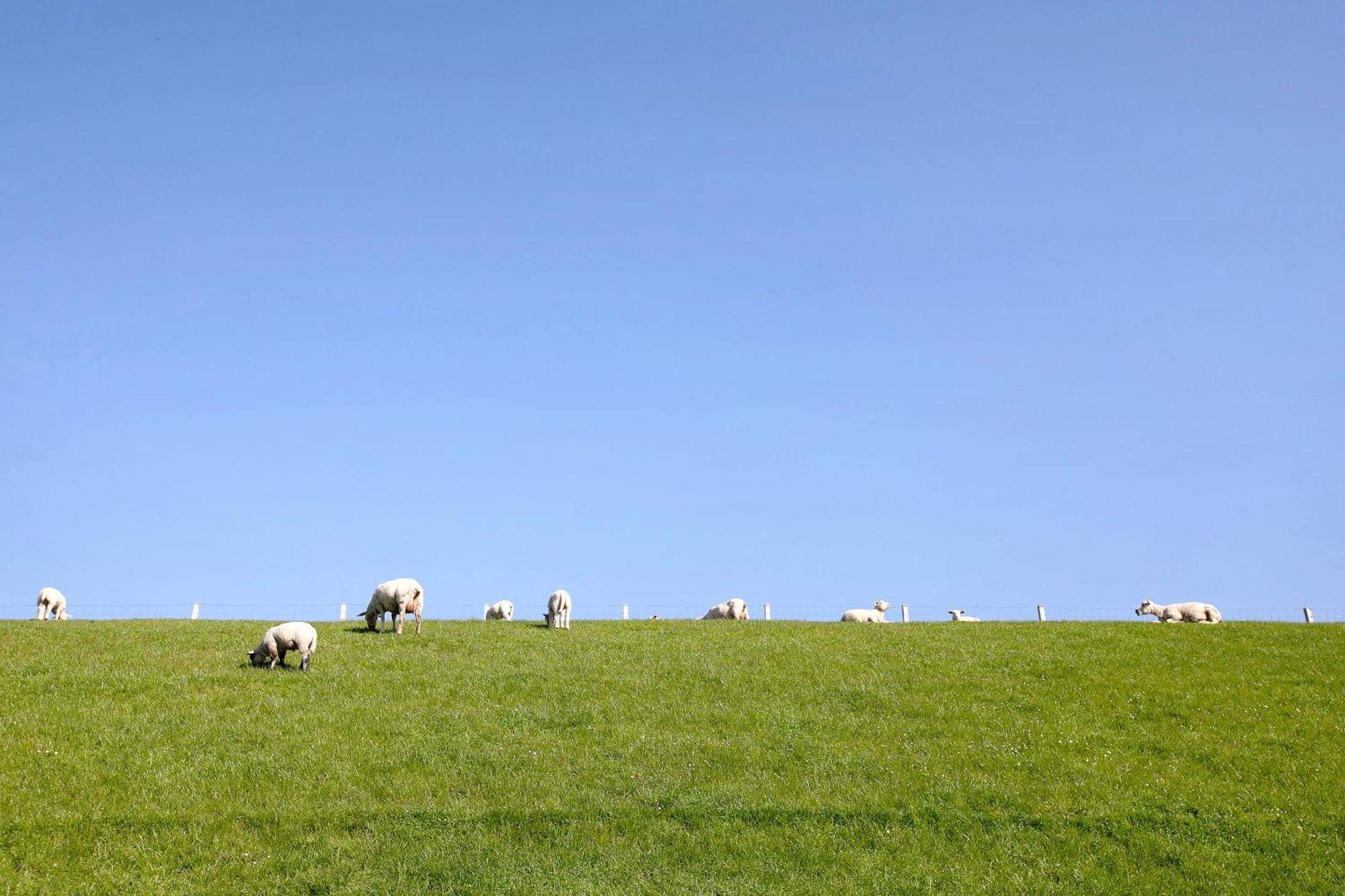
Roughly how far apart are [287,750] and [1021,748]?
17.2m

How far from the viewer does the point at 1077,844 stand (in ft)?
63.6

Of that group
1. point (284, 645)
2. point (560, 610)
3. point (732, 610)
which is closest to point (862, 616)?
point (732, 610)

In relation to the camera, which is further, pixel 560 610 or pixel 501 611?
pixel 501 611

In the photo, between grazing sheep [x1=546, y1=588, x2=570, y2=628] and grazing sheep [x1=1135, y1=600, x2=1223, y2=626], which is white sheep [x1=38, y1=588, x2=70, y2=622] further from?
grazing sheep [x1=1135, y1=600, x2=1223, y2=626]

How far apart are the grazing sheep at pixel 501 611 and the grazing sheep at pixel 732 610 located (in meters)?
10.1

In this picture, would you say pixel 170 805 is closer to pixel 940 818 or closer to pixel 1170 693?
pixel 940 818

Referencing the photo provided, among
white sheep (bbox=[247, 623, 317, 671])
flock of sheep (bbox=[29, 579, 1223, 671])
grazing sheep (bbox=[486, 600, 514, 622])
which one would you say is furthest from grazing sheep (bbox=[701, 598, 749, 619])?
white sheep (bbox=[247, 623, 317, 671])

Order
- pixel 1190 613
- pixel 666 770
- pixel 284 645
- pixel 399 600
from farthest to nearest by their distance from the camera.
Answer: pixel 1190 613 < pixel 399 600 < pixel 284 645 < pixel 666 770

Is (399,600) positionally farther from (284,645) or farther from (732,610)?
(732,610)

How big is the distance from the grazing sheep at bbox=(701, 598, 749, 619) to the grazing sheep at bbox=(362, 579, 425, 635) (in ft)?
64.5

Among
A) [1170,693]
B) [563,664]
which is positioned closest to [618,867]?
[563,664]

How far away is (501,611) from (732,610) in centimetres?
1202

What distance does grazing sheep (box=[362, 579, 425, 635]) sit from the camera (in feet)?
120

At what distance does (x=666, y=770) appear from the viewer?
22.4 meters
